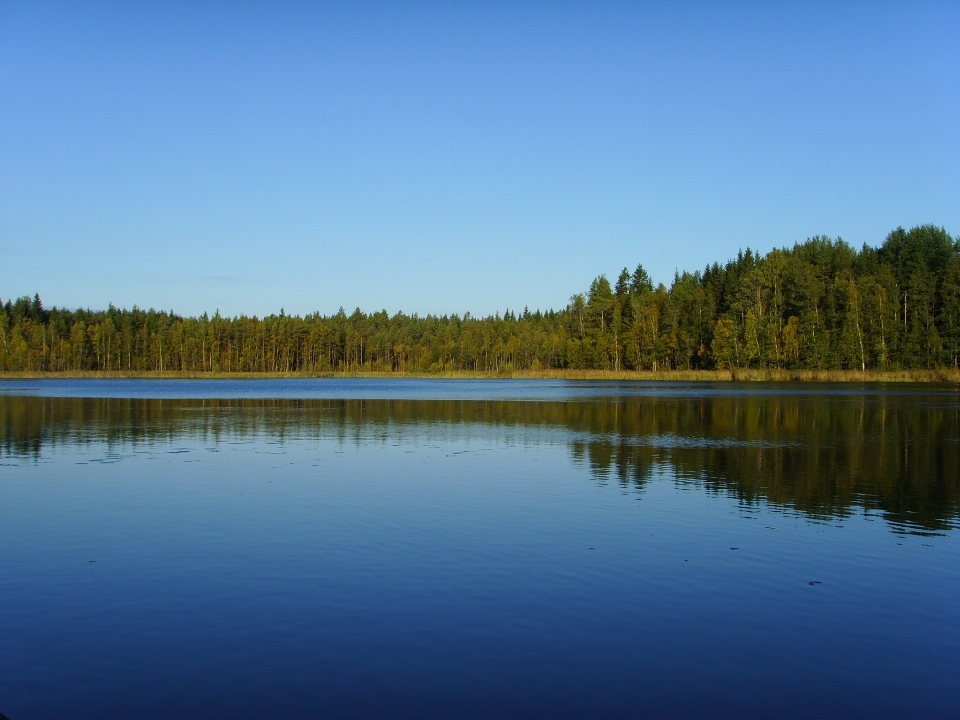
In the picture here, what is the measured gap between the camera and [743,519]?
16344 millimetres

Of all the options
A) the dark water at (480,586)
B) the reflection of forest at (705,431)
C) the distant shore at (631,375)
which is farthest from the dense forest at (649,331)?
the dark water at (480,586)

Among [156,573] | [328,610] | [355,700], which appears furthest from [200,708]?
[156,573]

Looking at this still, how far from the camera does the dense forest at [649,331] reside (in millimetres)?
91375

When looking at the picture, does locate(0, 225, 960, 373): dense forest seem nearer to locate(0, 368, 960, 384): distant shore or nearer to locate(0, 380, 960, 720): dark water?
locate(0, 368, 960, 384): distant shore

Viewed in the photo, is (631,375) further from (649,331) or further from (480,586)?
(480,586)

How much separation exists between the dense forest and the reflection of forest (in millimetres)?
31138

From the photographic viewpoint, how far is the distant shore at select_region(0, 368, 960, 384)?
87312 millimetres

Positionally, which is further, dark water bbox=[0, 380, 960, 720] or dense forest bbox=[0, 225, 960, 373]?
dense forest bbox=[0, 225, 960, 373]

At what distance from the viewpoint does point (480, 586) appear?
11398 mm

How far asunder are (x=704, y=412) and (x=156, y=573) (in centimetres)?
3834

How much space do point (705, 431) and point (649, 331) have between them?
82.8 meters

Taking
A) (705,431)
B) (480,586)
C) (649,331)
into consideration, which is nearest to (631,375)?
(649,331)

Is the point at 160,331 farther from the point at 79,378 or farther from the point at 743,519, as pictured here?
the point at 743,519

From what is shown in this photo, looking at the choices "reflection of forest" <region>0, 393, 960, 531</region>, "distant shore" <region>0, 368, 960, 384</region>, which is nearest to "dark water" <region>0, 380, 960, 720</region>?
"reflection of forest" <region>0, 393, 960, 531</region>
